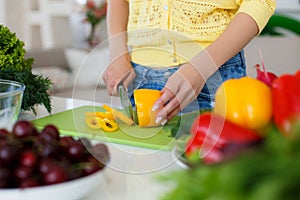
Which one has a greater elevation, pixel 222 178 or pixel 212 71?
pixel 222 178

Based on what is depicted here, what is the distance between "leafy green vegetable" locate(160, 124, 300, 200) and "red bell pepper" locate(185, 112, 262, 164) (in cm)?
2

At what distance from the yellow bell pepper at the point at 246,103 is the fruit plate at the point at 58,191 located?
0.66 ft

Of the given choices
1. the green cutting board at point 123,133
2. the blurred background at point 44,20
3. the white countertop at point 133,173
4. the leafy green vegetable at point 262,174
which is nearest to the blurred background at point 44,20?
the blurred background at point 44,20

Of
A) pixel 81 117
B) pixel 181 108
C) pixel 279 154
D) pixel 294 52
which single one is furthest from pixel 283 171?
pixel 294 52

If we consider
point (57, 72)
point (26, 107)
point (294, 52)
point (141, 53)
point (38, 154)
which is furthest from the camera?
point (57, 72)

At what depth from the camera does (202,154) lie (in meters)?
0.56

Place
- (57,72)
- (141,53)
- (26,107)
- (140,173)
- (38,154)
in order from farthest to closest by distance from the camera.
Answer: (57,72), (141,53), (26,107), (140,173), (38,154)

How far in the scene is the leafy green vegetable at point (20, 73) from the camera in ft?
3.42

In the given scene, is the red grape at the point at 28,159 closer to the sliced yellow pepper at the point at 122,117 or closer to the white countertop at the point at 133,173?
the white countertop at the point at 133,173

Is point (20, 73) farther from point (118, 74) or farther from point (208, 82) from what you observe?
point (208, 82)

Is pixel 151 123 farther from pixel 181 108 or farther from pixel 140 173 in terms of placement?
pixel 140 173

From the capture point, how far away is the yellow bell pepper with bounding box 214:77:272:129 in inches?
23.8

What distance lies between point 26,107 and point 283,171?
82 centimetres

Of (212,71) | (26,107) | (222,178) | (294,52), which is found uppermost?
(222,178)
